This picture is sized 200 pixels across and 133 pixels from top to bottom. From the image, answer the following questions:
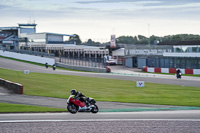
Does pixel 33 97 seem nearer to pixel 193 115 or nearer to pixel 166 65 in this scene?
pixel 193 115

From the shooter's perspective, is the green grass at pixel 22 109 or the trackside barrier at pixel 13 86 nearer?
the green grass at pixel 22 109

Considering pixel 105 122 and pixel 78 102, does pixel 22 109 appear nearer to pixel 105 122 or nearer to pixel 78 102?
pixel 78 102

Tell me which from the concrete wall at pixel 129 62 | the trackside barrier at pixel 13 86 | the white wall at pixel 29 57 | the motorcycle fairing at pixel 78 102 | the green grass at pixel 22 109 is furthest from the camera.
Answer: the concrete wall at pixel 129 62

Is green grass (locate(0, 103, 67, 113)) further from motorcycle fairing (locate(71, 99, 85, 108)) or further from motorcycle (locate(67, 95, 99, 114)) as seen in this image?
motorcycle fairing (locate(71, 99, 85, 108))

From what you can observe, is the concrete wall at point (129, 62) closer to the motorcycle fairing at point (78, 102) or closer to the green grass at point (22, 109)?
the green grass at point (22, 109)

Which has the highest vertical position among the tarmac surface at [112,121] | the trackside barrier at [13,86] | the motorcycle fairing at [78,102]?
the motorcycle fairing at [78,102]

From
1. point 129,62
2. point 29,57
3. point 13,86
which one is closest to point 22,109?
point 13,86

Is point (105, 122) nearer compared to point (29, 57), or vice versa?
point (105, 122)

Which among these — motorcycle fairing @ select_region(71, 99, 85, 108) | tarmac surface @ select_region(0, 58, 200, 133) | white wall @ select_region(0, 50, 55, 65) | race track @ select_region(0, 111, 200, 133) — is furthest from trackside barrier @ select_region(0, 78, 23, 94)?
white wall @ select_region(0, 50, 55, 65)

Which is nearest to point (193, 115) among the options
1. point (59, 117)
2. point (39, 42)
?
point (59, 117)

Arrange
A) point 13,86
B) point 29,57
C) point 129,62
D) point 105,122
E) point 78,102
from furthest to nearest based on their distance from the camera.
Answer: point 29,57 → point 129,62 → point 13,86 → point 78,102 → point 105,122

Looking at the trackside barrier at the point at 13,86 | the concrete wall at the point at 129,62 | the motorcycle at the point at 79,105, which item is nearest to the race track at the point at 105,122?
the motorcycle at the point at 79,105

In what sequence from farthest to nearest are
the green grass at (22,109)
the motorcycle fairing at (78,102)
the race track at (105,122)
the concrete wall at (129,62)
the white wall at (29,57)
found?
the concrete wall at (129,62)
the white wall at (29,57)
the green grass at (22,109)
the motorcycle fairing at (78,102)
the race track at (105,122)

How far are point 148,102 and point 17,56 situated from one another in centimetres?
5973
